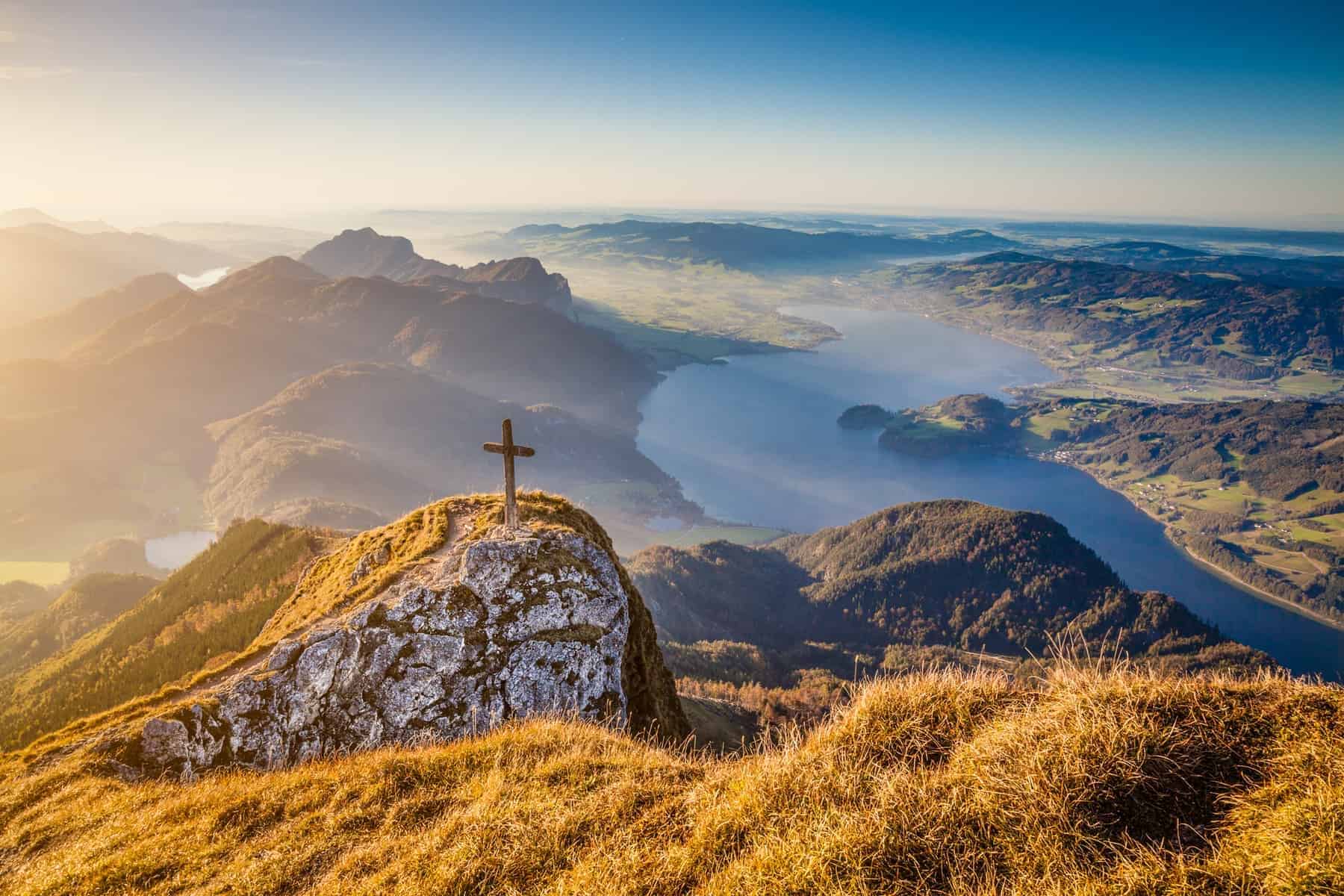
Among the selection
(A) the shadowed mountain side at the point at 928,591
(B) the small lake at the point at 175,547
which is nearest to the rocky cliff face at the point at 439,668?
(A) the shadowed mountain side at the point at 928,591

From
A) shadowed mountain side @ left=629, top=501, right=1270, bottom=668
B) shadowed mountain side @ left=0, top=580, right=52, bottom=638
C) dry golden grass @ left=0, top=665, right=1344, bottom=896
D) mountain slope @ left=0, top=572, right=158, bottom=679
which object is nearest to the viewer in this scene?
dry golden grass @ left=0, top=665, right=1344, bottom=896

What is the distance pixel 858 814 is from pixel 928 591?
6991 inches

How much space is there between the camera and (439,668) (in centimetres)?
1335

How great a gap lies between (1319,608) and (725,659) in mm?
222088

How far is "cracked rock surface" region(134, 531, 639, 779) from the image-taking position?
1216 centimetres

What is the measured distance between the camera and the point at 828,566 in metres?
175

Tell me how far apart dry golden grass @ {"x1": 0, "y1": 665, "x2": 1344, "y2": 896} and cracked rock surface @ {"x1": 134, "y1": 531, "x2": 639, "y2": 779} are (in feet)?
9.89

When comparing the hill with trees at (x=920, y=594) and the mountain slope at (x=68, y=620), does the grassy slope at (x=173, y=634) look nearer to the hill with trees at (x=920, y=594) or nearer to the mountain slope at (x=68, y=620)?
the mountain slope at (x=68, y=620)

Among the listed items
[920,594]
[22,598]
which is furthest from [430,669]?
[920,594]

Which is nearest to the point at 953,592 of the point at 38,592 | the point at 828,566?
the point at 828,566

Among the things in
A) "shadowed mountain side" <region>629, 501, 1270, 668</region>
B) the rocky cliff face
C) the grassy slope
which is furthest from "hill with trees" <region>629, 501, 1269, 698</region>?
the rocky cliff face

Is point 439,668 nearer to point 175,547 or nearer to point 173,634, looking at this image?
point 173,634

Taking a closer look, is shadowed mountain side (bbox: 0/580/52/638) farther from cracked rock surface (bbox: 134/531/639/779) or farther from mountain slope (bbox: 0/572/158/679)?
cracked rock surface (bbox: 134/531/639/779)

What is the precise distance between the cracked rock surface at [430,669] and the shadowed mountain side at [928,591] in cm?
11560
